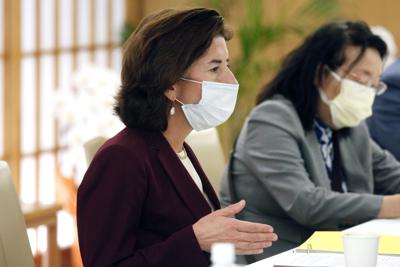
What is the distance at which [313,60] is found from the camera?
10.3ft

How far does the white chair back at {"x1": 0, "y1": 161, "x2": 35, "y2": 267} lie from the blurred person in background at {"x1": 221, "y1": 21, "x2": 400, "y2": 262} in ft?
2.79

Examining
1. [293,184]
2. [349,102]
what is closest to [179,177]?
[293,184]

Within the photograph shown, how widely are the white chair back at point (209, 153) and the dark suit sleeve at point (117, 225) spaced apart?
950 mm

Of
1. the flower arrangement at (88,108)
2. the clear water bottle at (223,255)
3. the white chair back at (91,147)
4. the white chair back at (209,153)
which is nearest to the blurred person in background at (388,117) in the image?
the white chair back at (209,153)

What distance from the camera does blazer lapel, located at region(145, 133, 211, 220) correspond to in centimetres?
234

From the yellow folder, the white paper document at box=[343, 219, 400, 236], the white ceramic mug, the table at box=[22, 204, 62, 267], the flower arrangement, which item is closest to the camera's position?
the white ceramic mug

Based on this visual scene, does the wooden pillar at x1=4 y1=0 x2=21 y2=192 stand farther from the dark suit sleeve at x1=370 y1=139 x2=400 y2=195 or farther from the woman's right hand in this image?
the woman's right hand

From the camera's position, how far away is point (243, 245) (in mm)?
2170

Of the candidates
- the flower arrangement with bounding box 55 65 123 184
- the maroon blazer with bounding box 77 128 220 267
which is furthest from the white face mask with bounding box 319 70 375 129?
the flower arrangement with bounding box 55 65 123 184

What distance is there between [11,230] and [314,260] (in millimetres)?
701

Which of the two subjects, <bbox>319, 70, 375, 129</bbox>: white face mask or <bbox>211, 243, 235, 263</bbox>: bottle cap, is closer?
<bbox>211, 243, 235, 263</bbox>: bottle cap

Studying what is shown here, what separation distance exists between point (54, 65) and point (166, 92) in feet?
11.0

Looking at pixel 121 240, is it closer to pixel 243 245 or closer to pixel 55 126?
pixel 243 245

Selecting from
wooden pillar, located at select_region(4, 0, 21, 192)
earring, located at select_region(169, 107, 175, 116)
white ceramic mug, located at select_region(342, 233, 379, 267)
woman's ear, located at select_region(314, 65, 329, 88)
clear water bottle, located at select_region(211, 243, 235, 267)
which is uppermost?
clear water bottle, located at select_region(211, 243, 235, 267)
